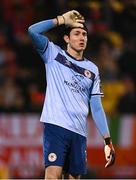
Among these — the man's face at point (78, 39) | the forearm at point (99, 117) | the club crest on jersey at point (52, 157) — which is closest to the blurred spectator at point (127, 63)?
the forearm at point (99, 117)

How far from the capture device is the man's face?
813 centimetres

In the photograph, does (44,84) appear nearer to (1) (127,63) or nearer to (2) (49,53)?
(1) (127,63)

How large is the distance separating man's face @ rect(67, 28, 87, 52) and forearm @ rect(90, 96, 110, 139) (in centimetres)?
55

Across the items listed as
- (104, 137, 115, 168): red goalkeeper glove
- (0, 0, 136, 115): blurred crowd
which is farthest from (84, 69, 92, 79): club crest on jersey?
(0, 0, 136, 115): blurred crowd

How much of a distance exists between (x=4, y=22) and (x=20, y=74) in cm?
152

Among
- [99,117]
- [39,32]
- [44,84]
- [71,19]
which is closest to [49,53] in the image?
[39,32]

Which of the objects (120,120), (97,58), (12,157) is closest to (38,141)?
(12,157)

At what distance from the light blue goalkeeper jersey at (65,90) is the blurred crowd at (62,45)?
4857 millimetres

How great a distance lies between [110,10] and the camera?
14492 mm

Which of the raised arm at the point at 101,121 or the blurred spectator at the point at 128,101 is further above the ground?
the blurred spectator at the point at 128,101

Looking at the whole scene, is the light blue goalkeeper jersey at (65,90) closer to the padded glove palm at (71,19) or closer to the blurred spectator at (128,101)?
the padded glove palm at (71,19)

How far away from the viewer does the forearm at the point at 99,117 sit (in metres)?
8.19

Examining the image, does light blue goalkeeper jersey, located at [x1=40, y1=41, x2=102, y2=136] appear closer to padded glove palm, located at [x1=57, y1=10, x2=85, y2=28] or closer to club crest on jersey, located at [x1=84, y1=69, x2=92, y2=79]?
club crest on jersey, located at [x1=84, y1=69, x2=92, y2=79]

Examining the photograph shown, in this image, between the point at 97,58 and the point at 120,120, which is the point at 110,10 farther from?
the point at 120,120
